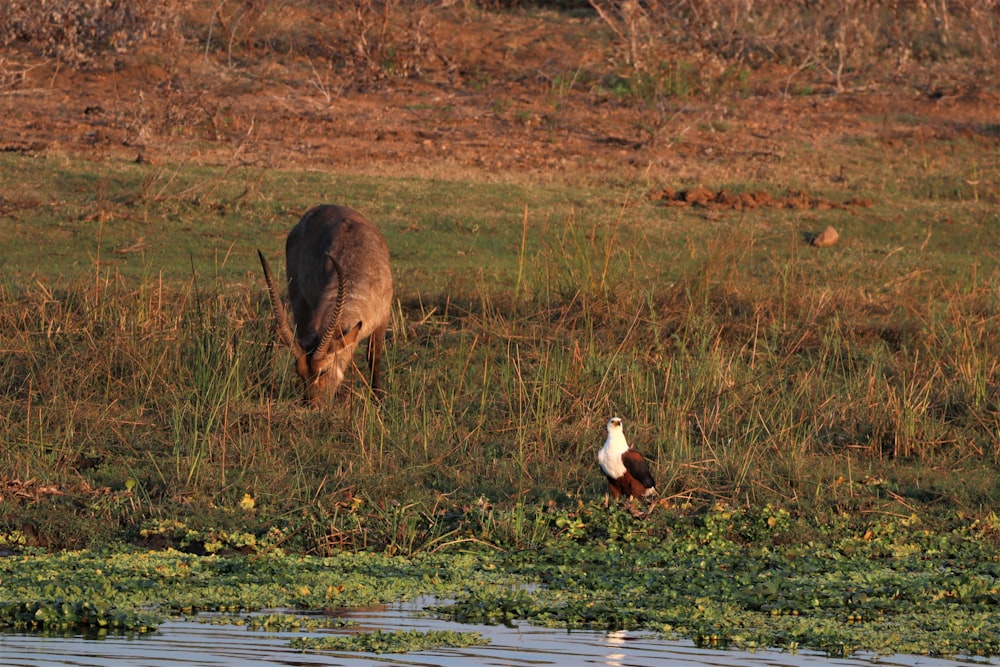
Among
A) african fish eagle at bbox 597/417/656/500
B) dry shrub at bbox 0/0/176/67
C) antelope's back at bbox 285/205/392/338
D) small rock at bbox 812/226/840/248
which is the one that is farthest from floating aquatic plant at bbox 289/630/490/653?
dry shrub at bbox 0/0/176/67

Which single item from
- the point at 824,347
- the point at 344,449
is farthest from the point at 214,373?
the point at 824,347

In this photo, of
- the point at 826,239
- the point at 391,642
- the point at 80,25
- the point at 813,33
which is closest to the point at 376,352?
the point at 391,642

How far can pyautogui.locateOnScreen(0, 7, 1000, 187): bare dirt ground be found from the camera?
13.3 meters

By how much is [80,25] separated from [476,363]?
304 inches

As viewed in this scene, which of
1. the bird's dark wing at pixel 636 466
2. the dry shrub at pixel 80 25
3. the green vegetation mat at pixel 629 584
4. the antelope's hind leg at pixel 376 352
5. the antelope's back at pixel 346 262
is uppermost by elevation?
the dry shrub at pixel 80 25

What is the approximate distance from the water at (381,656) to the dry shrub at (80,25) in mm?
10981

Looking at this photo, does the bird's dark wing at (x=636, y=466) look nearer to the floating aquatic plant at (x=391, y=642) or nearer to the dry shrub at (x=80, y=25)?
the floating aquatic plant at (x=391, y=642)

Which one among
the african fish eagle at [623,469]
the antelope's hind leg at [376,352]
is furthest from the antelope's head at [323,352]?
the african fish eagle at [623,469]

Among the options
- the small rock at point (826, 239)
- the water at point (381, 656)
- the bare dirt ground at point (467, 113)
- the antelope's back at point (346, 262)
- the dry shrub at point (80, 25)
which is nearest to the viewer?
the water at point (381, 656)

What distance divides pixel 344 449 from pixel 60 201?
5.31m

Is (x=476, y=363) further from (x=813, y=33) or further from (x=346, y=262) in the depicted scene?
(x=813, y=33)

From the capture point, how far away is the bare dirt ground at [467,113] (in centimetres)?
1328

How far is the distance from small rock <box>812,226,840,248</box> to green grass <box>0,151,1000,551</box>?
0.29ft

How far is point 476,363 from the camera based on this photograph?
8.71m
